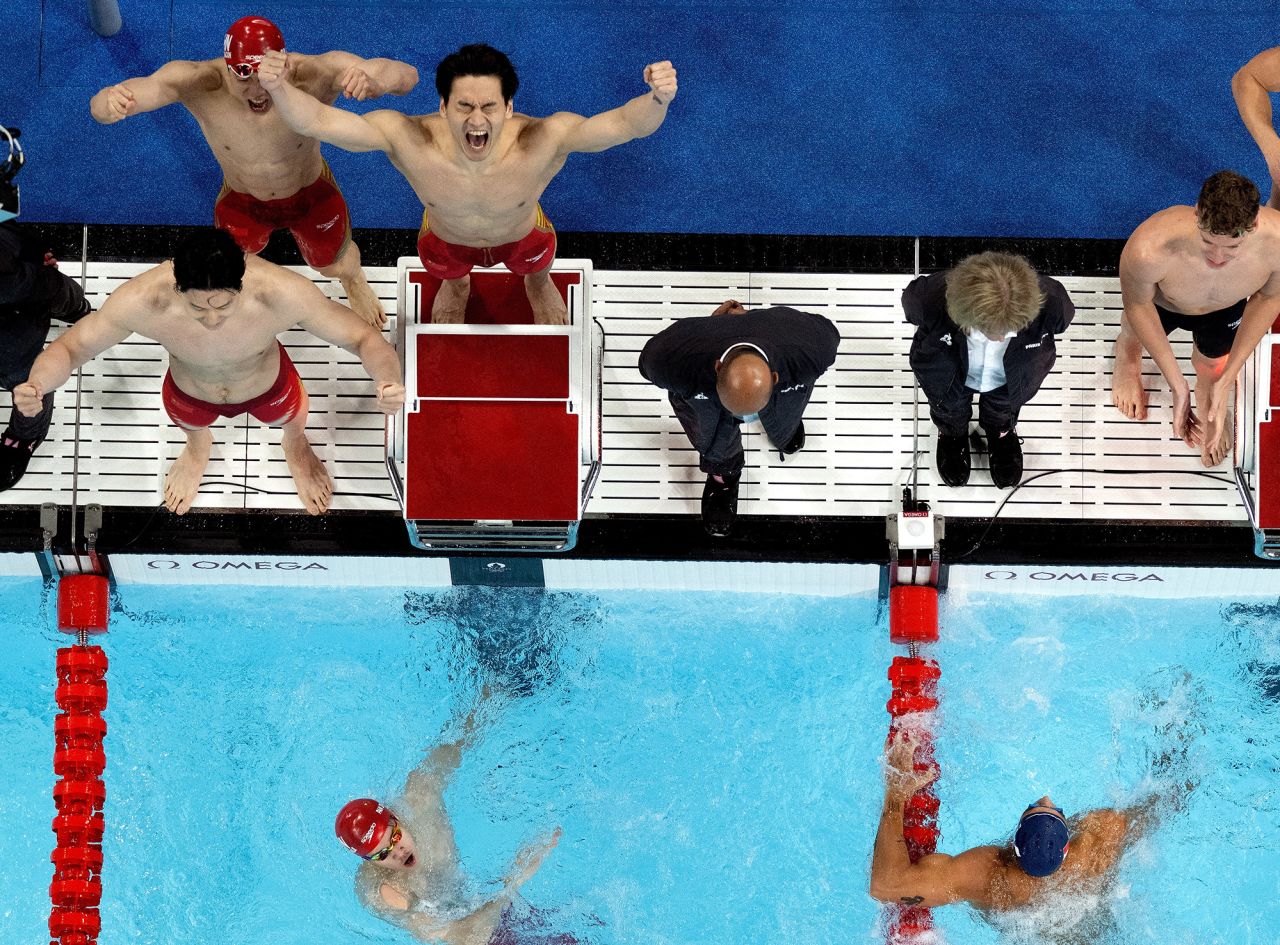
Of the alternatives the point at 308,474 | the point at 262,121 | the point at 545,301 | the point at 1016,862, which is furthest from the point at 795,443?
the point at 262,121

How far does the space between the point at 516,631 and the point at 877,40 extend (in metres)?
3.21

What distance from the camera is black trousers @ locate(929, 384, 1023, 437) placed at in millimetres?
4453

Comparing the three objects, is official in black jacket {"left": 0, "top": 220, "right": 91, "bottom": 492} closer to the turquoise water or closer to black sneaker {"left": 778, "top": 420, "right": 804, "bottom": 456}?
the turquoise water

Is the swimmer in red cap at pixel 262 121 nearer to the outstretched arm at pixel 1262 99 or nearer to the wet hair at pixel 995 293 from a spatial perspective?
the wet hair at pixel 995 293

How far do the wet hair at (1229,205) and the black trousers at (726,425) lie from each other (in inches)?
53.6

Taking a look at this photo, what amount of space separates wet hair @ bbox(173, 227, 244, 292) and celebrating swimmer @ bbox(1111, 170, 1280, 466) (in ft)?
9.90

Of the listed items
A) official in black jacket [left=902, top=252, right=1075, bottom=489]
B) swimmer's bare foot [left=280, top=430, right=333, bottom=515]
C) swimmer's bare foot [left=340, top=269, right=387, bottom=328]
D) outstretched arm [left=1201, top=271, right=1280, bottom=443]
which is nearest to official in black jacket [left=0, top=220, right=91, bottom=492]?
swimmer's bare foot [left=280, top=430, right=333, bottom=515]

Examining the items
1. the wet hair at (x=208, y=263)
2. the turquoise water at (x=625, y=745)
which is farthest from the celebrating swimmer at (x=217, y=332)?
the turquoise water at (x=625, y=745)

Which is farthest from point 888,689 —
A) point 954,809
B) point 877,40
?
point 877,40

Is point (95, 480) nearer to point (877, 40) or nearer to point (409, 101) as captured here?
point (409, 101)

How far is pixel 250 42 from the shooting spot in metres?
3.72

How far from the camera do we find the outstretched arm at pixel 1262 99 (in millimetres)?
4359

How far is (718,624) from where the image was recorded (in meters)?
5.46

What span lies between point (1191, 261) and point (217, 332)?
333 centimetres
